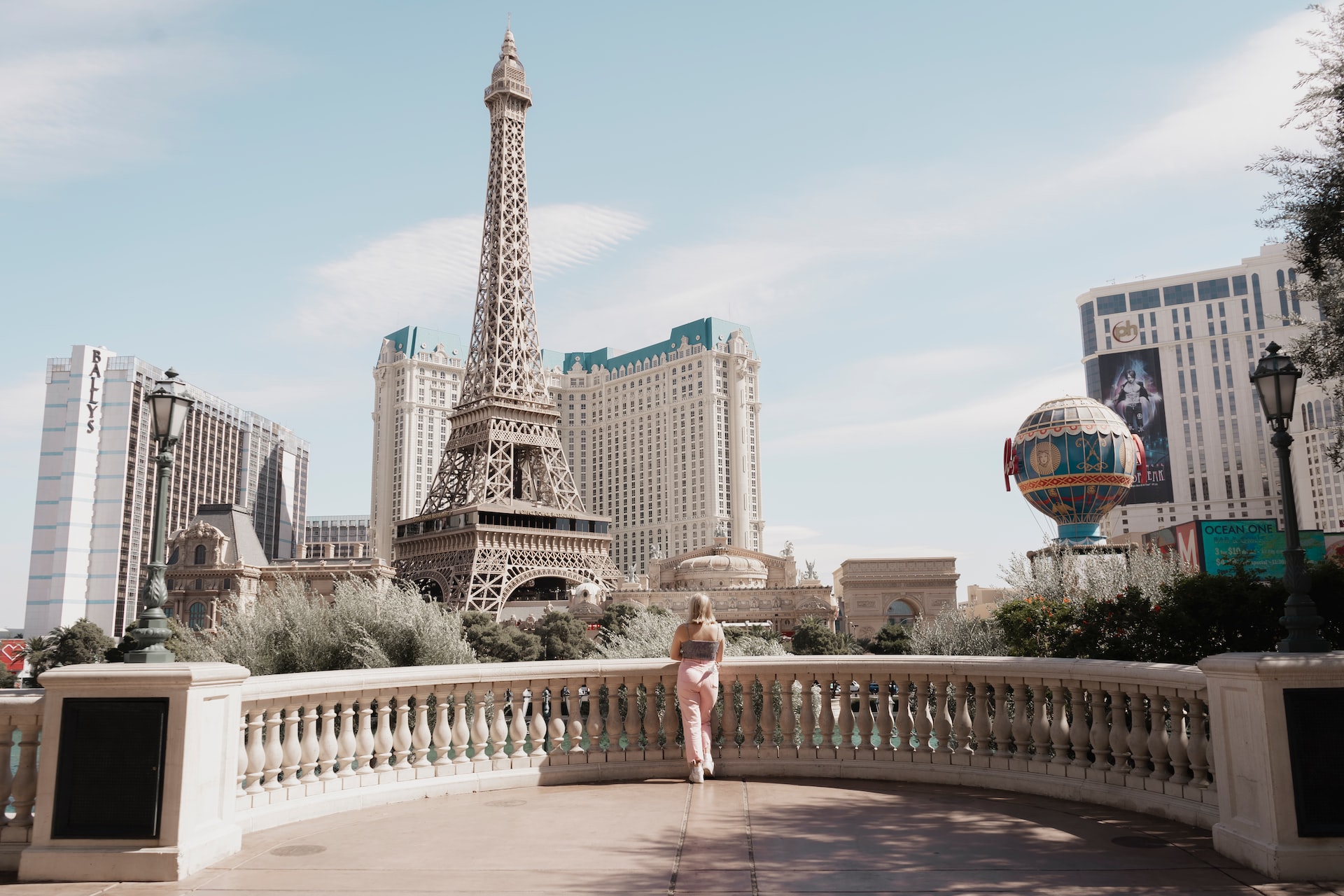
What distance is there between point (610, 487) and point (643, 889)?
567 feet

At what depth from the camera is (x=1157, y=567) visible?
30.9 m

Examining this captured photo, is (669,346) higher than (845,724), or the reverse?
(669,346)

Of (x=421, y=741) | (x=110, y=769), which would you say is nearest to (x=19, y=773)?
(x=110, y=769)

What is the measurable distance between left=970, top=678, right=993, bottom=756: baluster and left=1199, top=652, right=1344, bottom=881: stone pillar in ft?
9.20

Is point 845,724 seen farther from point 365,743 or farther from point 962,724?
point 365,743

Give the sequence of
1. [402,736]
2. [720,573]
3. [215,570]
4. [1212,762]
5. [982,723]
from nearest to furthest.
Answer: [1212,762]
[402,736]
[982,723]
[720,573]
[215,570]

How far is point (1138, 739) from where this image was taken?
8.48 metres

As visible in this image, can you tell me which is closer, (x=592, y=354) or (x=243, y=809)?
(x=243, y=809)

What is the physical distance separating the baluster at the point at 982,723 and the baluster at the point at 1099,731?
110cm

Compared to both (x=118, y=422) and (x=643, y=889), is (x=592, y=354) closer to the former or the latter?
(x=118, y=422)

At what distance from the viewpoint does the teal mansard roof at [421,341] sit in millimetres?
178125

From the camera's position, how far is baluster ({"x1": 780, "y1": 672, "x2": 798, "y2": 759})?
34.7 ft

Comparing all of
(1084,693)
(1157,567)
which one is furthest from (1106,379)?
(1084,693)

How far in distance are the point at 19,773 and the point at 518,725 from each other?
446 centimetres
